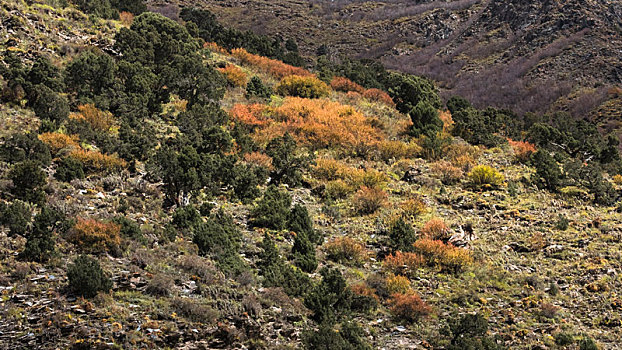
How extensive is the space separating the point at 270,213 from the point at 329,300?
459 centimetres

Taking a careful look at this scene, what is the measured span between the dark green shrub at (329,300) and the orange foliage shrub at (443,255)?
127 inches

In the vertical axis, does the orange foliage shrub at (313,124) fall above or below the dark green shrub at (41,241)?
A: below

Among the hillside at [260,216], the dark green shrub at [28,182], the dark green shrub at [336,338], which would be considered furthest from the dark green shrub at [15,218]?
the dark green shrub at [336,338]

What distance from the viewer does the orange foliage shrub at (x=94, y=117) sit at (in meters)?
16.3

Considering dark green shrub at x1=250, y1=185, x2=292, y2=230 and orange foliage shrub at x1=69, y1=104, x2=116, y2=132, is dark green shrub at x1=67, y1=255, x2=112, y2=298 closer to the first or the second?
dark green shrub at x1=250, y1=185, x2=292, y2=230

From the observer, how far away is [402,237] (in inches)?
533

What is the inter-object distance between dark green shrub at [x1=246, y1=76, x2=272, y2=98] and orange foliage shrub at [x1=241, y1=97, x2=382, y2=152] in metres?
1.74

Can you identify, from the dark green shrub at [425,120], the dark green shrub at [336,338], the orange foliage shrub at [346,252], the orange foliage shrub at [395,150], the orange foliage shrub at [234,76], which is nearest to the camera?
the dark green shrub at [336,338]

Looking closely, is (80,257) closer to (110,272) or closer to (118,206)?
(110,272)

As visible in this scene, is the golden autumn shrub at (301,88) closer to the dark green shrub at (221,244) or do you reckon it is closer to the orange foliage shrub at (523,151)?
the orange foliage shrub at (523,151)

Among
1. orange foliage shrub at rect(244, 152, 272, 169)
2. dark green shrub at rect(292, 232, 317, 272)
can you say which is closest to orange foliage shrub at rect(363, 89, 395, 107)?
orange foliage shrub at rect(244, 152, 272, 169)

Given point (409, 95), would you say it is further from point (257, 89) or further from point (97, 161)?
point (97, 161)

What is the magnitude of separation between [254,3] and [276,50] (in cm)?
7272

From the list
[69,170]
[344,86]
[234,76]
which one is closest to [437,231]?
[69,170]
